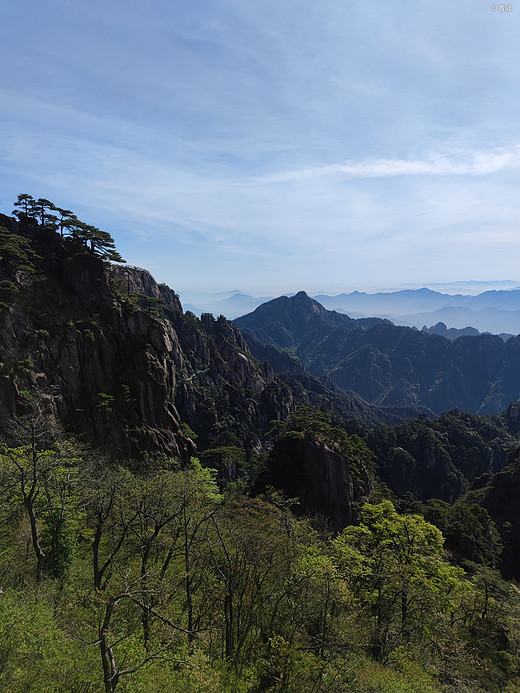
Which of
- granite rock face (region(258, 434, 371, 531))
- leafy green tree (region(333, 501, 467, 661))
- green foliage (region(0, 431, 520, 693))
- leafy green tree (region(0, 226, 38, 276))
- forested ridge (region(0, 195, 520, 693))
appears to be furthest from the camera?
leafy green tree (region(0, 226, 38, 276))

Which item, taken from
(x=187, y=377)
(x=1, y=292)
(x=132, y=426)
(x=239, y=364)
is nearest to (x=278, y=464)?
(x=132, y=426)

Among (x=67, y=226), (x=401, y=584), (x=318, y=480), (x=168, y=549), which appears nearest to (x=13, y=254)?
(x=67, y=226)

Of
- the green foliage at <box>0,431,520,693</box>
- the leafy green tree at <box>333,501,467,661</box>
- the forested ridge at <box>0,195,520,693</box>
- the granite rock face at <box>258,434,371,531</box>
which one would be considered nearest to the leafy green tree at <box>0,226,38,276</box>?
the forested ridge at <box>0,195,520,693</box>

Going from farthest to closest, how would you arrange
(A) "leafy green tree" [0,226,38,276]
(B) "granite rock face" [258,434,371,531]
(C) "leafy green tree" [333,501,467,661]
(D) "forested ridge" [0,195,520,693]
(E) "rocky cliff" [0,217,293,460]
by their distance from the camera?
(A) "leafy green tree" [0,226,38,276] → (B) "granite rock face" [258,434,371,531] → (E) "rocky cliff" [0,217,293,460] → (C) "leafy green tree" [333,501,467,661] → (D) "forested ridge" [0,195,520,693]

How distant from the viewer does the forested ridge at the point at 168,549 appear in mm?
19594

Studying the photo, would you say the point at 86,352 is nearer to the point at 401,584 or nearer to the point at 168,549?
the point at 168,549

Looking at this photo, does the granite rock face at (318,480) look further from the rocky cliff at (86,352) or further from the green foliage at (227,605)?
the green foliage at (227,605)

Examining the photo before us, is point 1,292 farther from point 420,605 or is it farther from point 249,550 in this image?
point 420,605

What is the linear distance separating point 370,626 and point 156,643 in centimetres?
1454

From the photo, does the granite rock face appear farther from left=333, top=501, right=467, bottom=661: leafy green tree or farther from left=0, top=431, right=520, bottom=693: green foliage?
left=333, top=501, right=467, bottom=661: leafy green tree

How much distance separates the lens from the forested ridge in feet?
64.3

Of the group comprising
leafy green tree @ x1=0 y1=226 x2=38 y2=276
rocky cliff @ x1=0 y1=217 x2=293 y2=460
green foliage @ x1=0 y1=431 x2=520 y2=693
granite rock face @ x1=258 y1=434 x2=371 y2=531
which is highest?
leafy green tree @ x1=0 y1=226 x2=38 y2=276

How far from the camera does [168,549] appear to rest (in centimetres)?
2861

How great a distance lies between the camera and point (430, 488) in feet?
491
